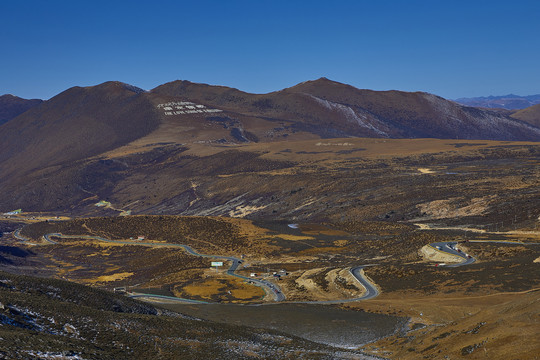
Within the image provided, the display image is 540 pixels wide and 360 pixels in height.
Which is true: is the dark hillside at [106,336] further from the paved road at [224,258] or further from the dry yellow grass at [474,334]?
the paved road at [224,258]

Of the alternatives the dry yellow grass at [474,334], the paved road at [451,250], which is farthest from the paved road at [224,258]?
the paved road at [451,250]

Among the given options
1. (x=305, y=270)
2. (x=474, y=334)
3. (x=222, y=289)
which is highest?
(x=474, y=334)

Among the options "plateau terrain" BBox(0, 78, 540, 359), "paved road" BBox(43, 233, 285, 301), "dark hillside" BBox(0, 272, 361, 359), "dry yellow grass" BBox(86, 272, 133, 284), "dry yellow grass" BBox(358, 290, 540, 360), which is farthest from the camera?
"dry yellow grass" BBox(86, 272, 133, 284)

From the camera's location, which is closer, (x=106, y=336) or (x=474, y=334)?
(x=106, y=336)

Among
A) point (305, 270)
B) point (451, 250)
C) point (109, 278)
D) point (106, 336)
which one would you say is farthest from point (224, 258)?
point (106, 336)

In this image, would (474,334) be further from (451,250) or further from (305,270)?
(305,270)

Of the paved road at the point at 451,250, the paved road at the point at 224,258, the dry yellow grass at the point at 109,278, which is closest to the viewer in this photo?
the paved road at the point at 224,258

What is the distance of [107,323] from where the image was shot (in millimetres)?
34406

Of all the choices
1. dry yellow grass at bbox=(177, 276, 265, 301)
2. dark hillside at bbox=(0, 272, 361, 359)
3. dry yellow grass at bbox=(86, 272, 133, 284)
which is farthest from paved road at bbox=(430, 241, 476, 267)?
dry yellow grass at bbox=(86, 272, 133, 284)

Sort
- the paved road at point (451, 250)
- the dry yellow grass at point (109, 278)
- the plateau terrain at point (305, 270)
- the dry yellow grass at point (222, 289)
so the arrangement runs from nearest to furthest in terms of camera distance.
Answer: the plateau terrain at point (305, 270), the dry yellow grass at point (222, 289), the paved road at point (451, 250), the dry yellow grass at point (109, 278)

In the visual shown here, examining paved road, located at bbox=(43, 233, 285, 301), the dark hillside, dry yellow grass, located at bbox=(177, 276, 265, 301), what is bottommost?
dry yellow grass, located at bbox=(177, 276, 265, 301)

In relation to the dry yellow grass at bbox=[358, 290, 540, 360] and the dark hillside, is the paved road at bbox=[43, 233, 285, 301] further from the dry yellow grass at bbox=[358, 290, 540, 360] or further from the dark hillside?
the dark hillside

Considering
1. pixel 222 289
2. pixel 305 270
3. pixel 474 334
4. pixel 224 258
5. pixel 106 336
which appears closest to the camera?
pixel 106 336

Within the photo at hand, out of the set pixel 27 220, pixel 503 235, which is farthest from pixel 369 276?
pixel 27 220
